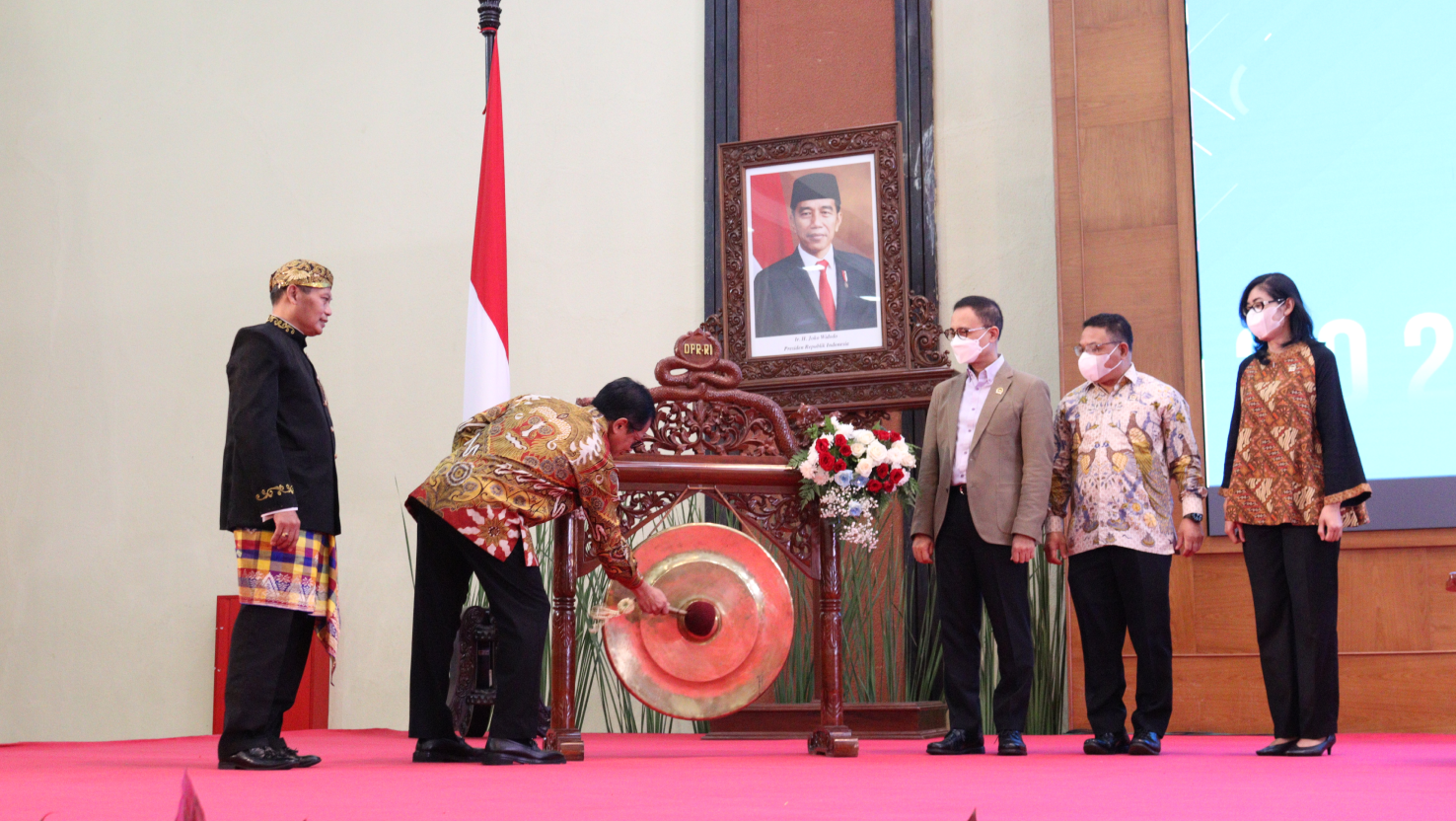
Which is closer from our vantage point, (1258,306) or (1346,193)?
(1258,306)

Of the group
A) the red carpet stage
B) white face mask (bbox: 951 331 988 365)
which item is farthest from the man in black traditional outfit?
white face mask (bbox: 951 331 988 365)

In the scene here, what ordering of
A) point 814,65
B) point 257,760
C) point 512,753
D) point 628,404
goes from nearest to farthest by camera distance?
point 257,760
point 512,753
point 628,404
point 814,65

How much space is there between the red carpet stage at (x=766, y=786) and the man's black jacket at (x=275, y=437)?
22.5 inches

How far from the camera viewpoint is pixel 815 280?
4746 millimetres

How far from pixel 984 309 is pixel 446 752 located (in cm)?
185

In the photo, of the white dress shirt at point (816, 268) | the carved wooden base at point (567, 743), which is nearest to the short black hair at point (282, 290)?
the carved wooden base at point (567, 743)

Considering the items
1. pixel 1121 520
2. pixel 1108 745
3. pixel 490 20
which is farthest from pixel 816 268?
pixel 1108 745

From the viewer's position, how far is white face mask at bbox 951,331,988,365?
3.61 meters

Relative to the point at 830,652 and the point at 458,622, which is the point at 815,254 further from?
the point at 458,622

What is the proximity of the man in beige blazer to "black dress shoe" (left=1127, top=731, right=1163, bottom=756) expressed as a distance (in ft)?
0.93

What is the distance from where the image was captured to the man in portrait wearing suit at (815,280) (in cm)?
468

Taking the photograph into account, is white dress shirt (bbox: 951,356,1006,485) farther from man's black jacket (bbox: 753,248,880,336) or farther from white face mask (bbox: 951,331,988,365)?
man's black jacket (bbox: 753,248,880,336)

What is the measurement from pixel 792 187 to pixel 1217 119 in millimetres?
1482

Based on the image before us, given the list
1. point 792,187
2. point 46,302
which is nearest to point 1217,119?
point 792,187
